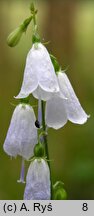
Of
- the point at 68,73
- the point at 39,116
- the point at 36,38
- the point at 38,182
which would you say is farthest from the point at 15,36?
the point at 68,73

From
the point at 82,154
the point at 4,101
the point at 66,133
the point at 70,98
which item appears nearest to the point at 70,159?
the point at 82,154

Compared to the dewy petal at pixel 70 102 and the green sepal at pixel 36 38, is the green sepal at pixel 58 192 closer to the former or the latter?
the dewy petal at pixel 70 102

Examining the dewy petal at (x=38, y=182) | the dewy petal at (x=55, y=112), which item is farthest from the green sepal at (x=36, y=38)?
the dewy petal at (x=38, y=182)

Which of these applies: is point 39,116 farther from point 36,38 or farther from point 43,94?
point 36,38

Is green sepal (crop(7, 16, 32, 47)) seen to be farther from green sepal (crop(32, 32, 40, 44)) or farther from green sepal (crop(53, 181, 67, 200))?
green sepal (crop(53, 181, 67, 200))

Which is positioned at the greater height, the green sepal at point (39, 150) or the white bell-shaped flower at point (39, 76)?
the white bell-shaped flower at point (39, 76)

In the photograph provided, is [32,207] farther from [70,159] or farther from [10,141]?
[70,159]
